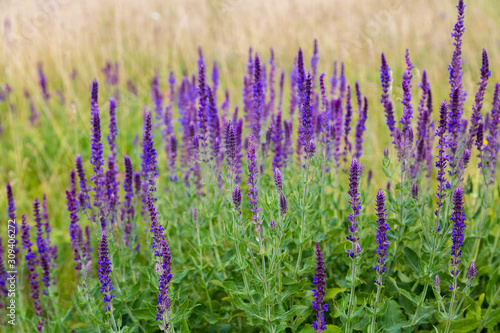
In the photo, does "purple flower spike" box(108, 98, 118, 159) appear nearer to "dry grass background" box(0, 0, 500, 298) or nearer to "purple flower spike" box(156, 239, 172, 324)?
"purple flower spike" box(156, 239, 172, 324)

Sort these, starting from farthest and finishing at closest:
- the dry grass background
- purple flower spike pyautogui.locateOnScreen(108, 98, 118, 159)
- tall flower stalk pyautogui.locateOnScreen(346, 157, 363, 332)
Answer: the dry grass background < purple flower spike pyautogui.locateOnScreen(108, 98, 118, 159) < tall flower stalk pyautogui.locateOnScreen(346, 157, 363, 332)

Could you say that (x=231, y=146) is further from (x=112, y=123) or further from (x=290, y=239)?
(x=112, y=123)

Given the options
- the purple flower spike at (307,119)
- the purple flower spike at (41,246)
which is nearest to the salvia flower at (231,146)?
the purple flower spike at (307,119)

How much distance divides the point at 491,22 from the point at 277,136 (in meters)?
8.53

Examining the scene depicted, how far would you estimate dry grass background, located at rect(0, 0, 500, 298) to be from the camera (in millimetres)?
6680

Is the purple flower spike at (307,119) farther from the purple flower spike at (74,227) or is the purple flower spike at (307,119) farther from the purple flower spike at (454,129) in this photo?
the purple flower spike at (74,227)

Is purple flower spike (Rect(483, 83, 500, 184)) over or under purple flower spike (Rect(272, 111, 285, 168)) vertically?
over

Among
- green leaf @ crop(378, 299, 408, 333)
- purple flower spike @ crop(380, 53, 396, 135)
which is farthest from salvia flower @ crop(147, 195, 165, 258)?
purple flower spike @ crop(380, 53, 396, 135)

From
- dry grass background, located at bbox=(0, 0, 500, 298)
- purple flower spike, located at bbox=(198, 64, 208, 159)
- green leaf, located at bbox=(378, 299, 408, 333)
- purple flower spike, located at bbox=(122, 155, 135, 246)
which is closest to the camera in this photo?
green leaf, located at bbox=(378, 299, 408, 333)

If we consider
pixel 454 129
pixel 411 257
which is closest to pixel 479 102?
pixel 454 129

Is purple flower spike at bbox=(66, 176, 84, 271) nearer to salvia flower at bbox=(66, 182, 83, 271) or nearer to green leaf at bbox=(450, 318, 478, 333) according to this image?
salvia flower at bbox=(66, 182, 83, 271)

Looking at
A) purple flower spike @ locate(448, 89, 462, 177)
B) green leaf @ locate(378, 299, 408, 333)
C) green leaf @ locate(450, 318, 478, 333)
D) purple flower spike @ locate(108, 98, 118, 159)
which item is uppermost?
purple flower spike @ locate(448, 89, 462, 177)

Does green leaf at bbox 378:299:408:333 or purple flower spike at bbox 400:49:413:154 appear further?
purple flower spike at bbox 400:49:413:154

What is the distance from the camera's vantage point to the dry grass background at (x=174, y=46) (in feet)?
21.9
